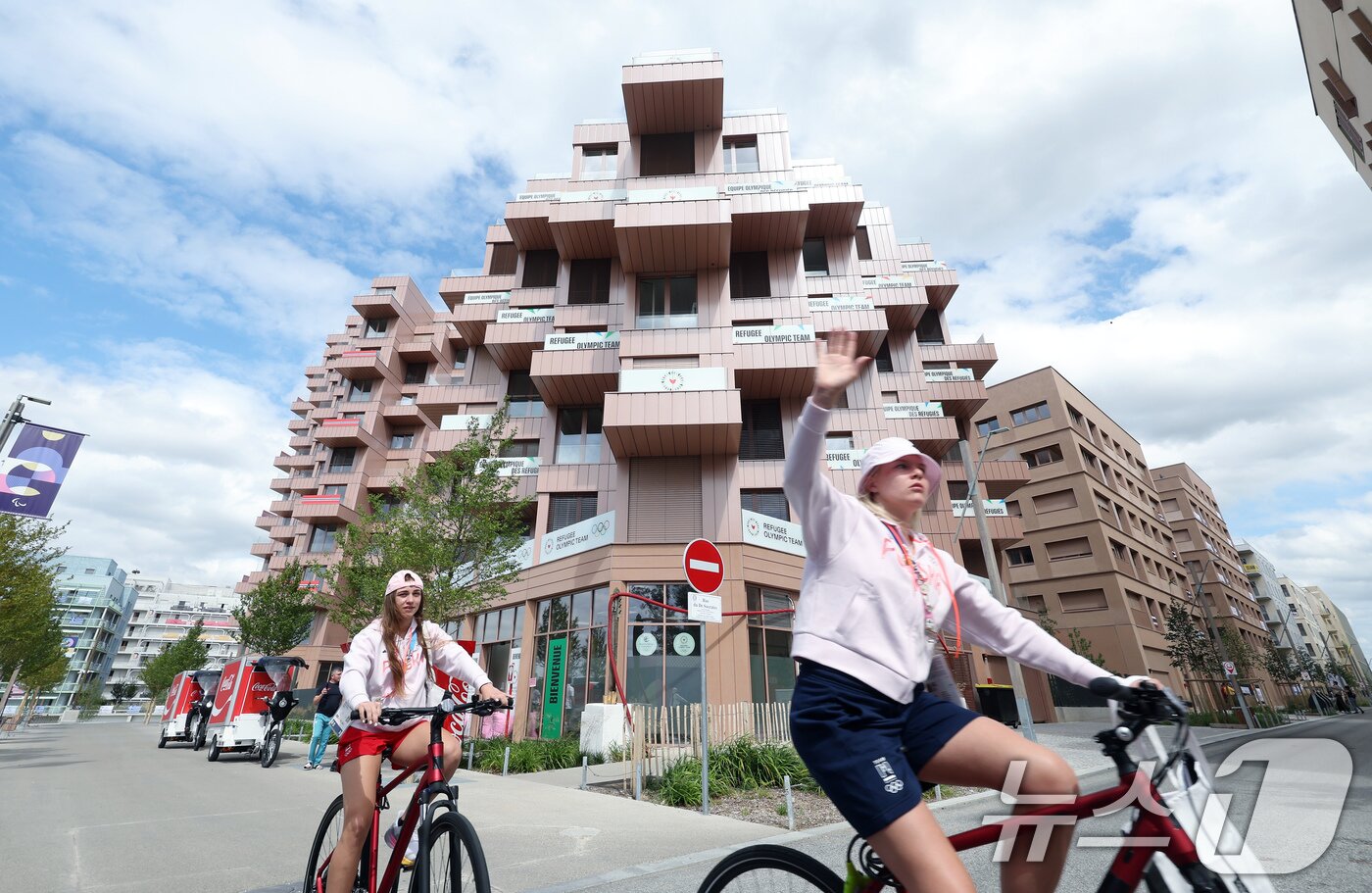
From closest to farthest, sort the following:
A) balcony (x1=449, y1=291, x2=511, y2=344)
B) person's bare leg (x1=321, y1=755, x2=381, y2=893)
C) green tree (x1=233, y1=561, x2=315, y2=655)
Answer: person's bare leg (x1=321, y1=755, x2=381, y2=893) → balcony (x1=449, y1=291, x2=511, y2=344) → green tree (x1=233, y1=561, x2=315, y2=655)

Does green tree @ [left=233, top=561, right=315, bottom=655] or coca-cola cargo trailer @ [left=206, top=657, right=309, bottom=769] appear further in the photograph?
green tree @ [left=233, top=561, right=315, bottom=655]

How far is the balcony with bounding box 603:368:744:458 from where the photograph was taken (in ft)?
65.7

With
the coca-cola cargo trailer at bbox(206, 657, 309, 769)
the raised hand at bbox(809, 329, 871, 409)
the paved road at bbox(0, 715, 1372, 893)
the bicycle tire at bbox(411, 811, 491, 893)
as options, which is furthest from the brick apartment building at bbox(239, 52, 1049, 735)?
the raised hand at bbox(809, 329, 871, 409)

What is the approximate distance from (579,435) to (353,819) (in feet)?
71.5

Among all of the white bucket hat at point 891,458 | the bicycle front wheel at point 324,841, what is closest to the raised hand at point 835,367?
the white bucket hat at point 891,458

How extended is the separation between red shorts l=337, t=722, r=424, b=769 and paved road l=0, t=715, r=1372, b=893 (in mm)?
2068

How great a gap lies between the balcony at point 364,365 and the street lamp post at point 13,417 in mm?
32026

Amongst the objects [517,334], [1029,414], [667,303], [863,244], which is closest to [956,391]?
[863,244]

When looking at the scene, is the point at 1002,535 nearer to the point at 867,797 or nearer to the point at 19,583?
the point at 867,797

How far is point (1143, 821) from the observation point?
1.71 meters

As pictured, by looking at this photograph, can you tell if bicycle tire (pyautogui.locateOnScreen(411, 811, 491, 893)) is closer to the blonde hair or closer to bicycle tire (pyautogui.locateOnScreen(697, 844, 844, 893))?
bicycle tire (pyautogui.locateOnScreen(697, 844, 844, 893))

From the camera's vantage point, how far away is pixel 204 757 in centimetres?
1612

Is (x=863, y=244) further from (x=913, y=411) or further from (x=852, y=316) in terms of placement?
(x=913, y=411)
